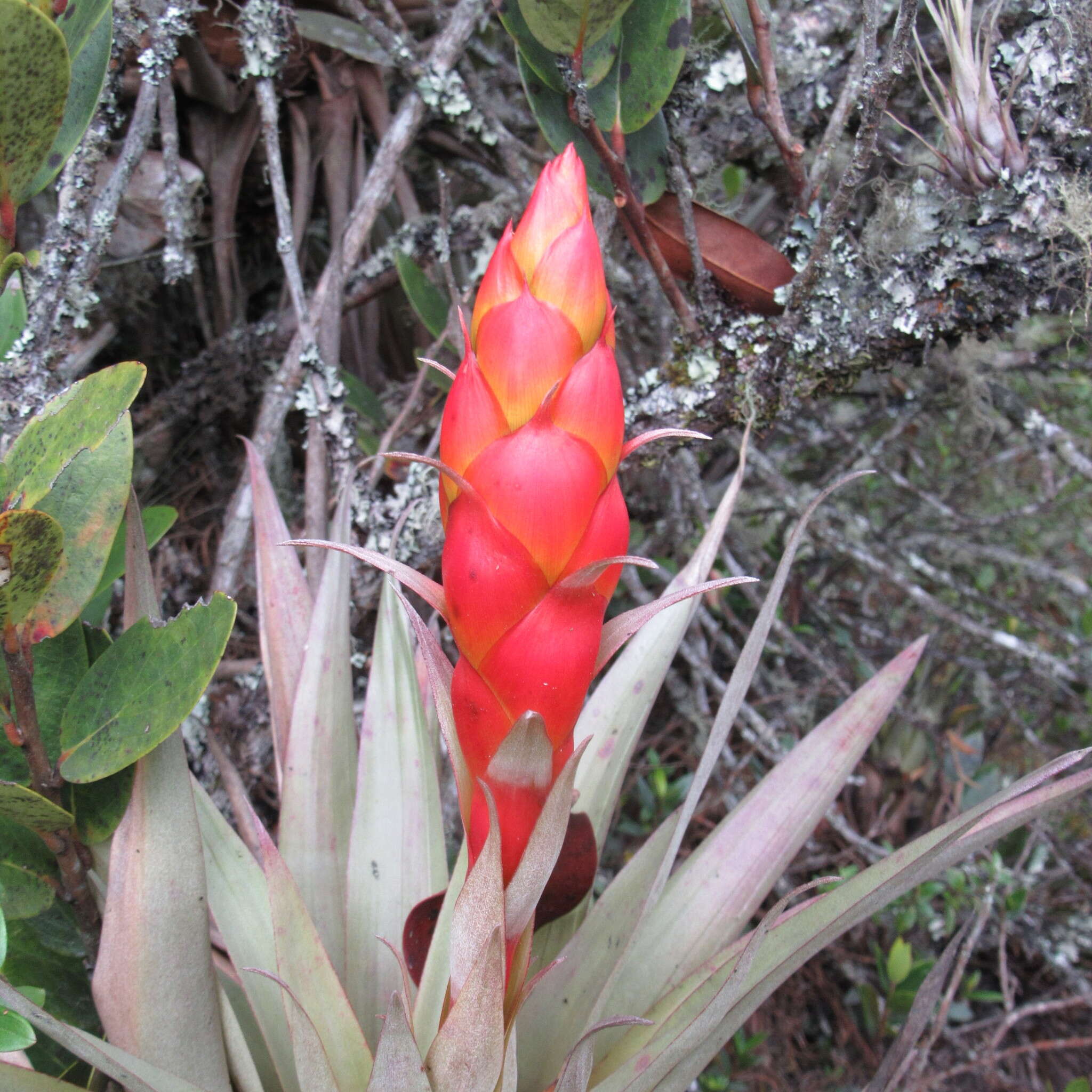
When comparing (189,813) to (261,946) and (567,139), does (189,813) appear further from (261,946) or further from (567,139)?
(567,139)

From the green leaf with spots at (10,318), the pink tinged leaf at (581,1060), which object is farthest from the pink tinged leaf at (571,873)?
the green leaf with spots at (10,318)

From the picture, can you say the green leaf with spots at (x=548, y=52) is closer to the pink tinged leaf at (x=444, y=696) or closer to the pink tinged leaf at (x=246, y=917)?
the pink tinged leaf at (x=444, y=696)

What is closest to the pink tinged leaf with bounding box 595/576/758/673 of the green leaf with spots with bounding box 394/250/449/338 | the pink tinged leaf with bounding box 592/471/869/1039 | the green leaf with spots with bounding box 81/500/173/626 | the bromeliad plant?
the bromeliad plant

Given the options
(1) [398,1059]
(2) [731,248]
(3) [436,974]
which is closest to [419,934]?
(3) [436,974]

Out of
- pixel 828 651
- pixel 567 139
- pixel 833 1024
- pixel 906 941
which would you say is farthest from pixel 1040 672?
pixel 567 139

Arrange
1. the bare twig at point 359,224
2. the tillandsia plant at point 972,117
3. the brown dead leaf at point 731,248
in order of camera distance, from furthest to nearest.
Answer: the bare twig at point 359,224 → the brown dead leaf at point 731,248 → the tillandsia plant at point 972,117

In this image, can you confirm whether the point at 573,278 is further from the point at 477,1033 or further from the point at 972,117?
the point at 972,117

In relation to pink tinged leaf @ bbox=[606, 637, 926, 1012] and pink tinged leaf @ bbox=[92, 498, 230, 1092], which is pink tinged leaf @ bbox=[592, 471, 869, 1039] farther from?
pink tinged leaf @ bbox=[92, 498, 230, 1092]
